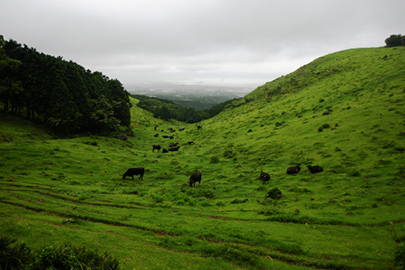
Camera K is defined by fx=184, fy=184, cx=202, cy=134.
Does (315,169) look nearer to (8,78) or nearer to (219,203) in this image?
(219,203)

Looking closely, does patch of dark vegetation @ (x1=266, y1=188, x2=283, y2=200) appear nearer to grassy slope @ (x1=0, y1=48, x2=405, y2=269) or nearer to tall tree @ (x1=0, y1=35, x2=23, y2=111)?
grassy slope @ (x1=0, y1=48, x2=405, y2=269)

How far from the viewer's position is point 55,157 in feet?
75.2

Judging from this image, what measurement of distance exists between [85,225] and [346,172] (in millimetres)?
21638

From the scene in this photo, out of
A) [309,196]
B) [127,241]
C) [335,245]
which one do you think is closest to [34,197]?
[127,241]

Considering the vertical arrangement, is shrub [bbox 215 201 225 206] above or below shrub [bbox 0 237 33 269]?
below

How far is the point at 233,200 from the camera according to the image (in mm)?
16094

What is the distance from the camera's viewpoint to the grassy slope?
8.73 m

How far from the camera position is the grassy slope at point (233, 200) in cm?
873

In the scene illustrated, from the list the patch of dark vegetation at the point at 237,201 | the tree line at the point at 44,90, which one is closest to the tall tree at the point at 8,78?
the tree line at the point at 44,90

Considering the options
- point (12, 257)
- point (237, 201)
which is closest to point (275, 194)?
point (237, 201)

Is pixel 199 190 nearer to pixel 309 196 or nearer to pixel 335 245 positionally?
pixel 309 196

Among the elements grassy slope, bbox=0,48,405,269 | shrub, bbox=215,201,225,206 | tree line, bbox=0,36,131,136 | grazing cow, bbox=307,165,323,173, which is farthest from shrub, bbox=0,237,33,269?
tree line, bbox=0,36,131,136

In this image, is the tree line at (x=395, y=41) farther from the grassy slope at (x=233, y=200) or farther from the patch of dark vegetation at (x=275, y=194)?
the patch of dark vegetation at (x=275, y=194)

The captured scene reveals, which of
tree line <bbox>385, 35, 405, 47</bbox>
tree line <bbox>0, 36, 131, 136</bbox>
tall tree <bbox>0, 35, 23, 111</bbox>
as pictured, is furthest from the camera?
tree line <bbox>385, 35, 405, 47</bbox>
